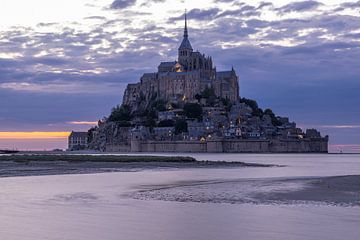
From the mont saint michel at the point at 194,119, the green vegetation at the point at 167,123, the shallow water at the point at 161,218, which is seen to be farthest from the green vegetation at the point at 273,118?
the shallow water at the point at 161,218

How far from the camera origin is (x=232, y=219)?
1953 centimetres

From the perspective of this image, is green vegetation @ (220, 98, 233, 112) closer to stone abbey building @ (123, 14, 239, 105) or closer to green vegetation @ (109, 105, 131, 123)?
stone abbey building @ (123, 14, 239, 105)

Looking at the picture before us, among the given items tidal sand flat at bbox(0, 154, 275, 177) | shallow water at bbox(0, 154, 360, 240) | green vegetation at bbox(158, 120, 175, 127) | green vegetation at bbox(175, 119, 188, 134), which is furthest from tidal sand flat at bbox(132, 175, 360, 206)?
green vegetation at bbox(158, 120, 175, 127)

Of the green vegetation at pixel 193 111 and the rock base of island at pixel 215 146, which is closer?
the rock base of island at pixel 215 146

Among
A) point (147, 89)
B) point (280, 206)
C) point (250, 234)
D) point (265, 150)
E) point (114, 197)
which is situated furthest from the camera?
point (147, 89)

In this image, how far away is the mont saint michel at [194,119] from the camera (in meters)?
174

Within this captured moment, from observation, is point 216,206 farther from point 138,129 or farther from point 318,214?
point 138,129

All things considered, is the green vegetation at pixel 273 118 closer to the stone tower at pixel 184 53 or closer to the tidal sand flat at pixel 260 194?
the stone tower at pixel 184 53

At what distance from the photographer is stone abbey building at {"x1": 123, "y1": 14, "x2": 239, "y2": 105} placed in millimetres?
183125

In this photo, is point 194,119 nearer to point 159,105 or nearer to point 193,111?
point 193,111

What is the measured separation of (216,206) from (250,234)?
6140 millimetres

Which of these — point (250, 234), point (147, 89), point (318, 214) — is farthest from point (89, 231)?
point (147, 89)

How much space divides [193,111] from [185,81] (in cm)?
1214

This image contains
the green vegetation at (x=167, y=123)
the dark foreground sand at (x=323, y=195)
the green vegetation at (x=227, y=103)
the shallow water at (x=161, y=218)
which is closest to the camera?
the shallow water at (x=161, y=218)
